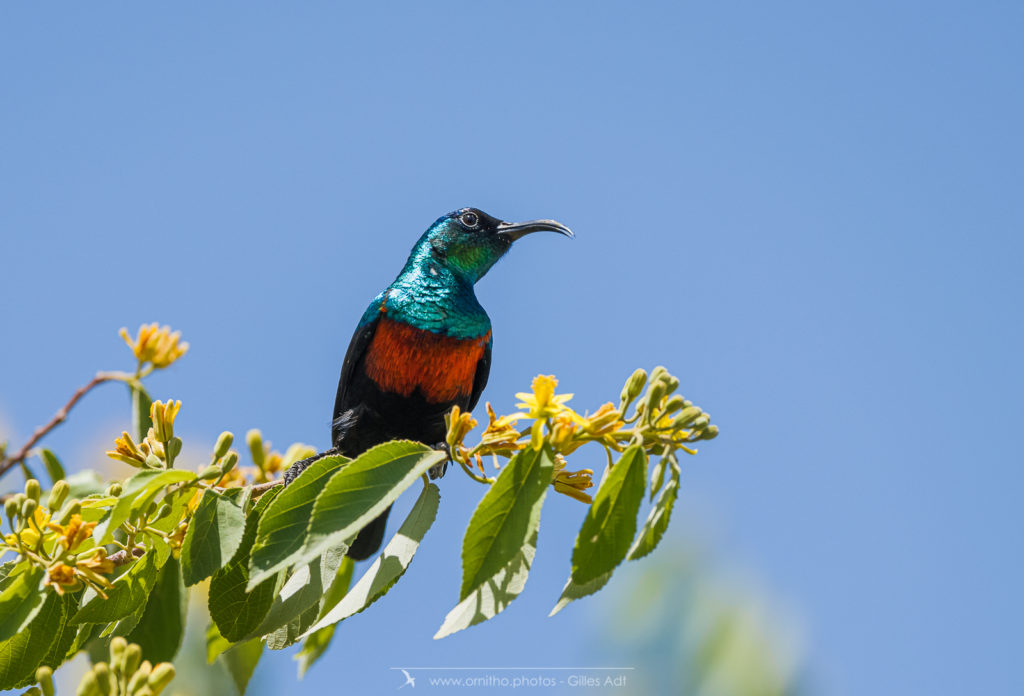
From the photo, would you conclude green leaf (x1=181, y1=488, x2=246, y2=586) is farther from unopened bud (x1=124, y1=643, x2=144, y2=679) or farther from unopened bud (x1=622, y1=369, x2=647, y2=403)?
unopened bud (x1=622, y1=369, x2=647, y2=403)

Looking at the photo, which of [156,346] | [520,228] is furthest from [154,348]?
[520,228]

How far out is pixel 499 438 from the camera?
211 centimetres

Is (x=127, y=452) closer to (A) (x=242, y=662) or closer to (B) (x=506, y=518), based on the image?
(A) (x=242, y=662)

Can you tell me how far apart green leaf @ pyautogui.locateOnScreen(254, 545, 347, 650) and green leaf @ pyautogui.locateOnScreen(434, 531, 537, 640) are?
374mm

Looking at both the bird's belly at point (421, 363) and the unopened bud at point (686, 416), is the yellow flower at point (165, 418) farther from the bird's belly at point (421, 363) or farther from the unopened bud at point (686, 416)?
the bird's belly at point (421, 363)

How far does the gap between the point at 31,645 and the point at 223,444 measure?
58cm

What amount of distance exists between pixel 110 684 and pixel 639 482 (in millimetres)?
988

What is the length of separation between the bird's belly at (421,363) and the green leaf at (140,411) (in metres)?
1.40

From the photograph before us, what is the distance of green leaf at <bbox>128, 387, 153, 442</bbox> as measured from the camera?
8.47 ft

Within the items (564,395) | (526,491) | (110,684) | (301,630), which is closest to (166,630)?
(110,684)

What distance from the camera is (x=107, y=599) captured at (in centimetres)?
202

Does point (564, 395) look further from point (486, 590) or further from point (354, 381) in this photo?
point (354, 381)

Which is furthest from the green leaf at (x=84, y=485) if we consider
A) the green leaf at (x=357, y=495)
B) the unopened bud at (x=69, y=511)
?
the green leaf at (x=357, y=495)

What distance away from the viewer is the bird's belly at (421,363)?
12.9ft
